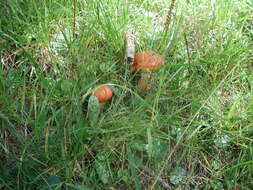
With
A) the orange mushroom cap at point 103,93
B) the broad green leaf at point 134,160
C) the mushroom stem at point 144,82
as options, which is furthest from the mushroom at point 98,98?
the broad green leaf at point 134,160

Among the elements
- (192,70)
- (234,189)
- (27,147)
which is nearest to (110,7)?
(192,70)

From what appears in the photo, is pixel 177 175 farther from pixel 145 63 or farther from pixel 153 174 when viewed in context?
pixel 145 63

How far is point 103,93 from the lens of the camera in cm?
182

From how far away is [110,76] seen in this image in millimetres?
1996

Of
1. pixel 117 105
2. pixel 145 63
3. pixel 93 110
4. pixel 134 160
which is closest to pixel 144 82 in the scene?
pixel 145 63

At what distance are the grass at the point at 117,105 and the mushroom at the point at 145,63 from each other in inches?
2.2

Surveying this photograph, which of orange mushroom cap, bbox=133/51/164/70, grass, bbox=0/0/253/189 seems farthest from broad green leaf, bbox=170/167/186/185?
orange mushroom cap, bbox=133/51/164/70

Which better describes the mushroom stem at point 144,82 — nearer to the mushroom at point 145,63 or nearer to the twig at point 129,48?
the mushroom at point 145,63

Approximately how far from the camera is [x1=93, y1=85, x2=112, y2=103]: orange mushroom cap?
1.81 m

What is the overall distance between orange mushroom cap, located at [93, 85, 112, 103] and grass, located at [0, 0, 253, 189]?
2.3 inches

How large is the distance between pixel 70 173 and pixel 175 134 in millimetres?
629

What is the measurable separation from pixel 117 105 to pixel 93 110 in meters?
0.18

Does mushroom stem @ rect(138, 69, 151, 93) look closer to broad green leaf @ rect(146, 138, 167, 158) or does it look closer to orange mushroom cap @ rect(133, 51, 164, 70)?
orange mushroom cap @ rect(133, 51, 164, 70)

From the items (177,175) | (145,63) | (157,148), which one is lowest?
(177,175)
